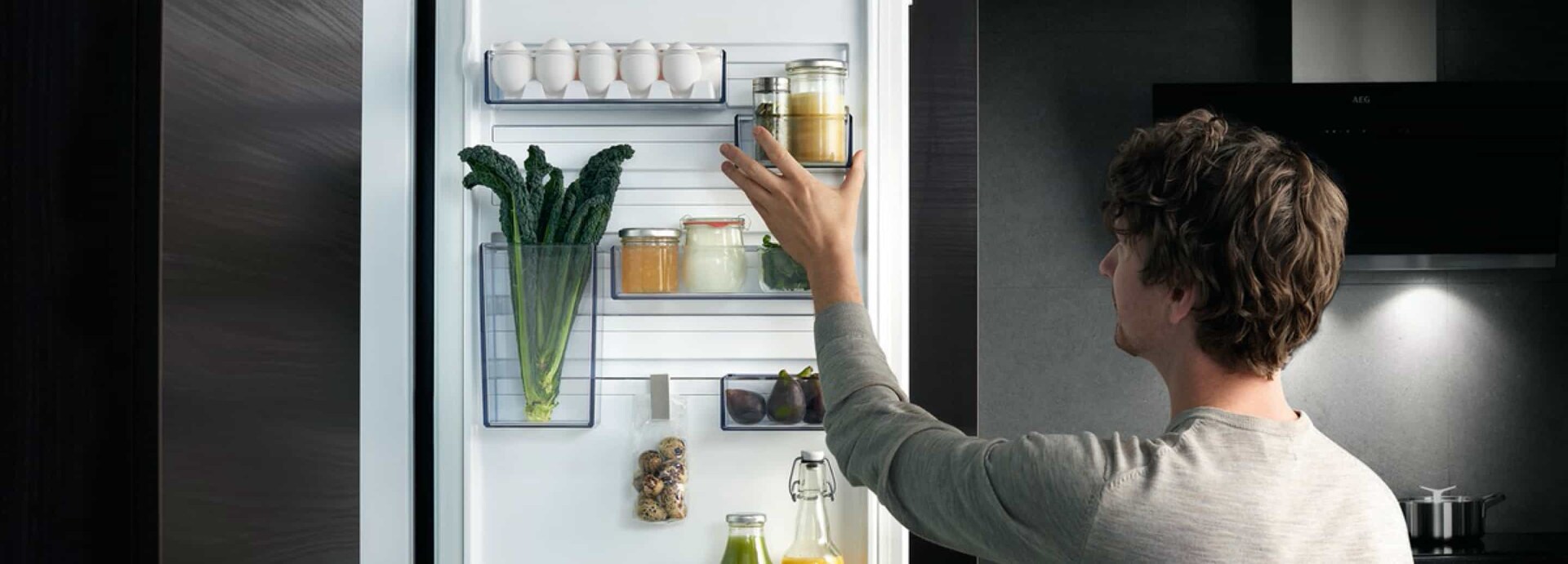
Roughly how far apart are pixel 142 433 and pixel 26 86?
0.72ft

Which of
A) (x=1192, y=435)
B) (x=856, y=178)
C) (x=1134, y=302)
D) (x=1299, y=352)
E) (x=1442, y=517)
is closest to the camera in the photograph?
(x=1192, y=435)

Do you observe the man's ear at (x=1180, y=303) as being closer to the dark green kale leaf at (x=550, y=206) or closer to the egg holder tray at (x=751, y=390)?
the egg holder tray at (x=751, y=390)

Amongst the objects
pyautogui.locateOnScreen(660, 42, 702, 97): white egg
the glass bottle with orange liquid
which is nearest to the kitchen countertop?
the glass bottle with orange liquid

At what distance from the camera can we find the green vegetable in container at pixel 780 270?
1.68 metres

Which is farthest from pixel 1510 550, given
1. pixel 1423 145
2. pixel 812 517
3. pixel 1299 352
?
pixel 812 517

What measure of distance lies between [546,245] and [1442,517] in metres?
2.24

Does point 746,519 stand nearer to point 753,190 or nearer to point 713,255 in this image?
point 713,255

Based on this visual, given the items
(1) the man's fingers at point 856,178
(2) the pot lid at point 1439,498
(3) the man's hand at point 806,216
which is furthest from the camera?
(2) the pot lid at point 1439,498

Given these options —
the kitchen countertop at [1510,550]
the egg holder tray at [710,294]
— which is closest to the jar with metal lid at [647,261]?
the egg holder tray at [710,294]

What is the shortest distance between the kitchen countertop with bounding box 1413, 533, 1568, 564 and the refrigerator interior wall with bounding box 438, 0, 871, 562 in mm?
1729

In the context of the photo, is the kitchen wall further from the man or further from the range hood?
the man

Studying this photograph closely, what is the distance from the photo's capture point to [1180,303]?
3.84ft

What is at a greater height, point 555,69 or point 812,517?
point 555,69

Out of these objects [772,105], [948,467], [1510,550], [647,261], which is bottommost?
[1510,550]
